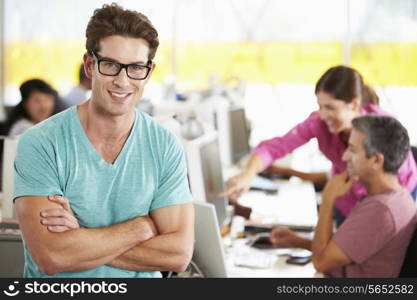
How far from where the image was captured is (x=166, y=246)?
1577 millimetres

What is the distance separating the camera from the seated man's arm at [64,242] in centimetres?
145

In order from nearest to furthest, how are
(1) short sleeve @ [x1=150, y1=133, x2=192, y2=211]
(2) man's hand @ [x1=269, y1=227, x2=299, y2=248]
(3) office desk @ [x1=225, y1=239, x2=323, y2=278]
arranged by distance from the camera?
1. (1) short sleeve @ [x1=150, y1=133, x2=192, y2=211]
2. (3) office desk @ [x1=225, y1=239, x2=323, y2=278]
3. (2) man's hand @ [x1=269, y1=227, x2=299, y2=248]

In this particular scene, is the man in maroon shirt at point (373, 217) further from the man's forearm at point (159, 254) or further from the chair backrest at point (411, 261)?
the man's forearm at point (159, 254)

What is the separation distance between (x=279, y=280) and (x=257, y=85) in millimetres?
5318

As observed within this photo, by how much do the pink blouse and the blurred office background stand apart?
3.35 m

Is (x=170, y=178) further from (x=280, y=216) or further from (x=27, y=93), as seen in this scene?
(x=27, y=93)

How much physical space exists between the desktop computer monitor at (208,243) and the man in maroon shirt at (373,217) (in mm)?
424

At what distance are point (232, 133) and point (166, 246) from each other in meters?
2.42

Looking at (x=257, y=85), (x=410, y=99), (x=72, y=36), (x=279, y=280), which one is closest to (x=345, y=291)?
(x=279, y=280)

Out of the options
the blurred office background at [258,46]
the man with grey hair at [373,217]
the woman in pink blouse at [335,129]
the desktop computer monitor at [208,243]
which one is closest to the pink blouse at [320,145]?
the woman in pink blouse at [335,129]

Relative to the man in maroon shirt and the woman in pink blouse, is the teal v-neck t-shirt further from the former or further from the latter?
the woman in pink blouse

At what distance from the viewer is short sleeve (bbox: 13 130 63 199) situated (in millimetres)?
1440

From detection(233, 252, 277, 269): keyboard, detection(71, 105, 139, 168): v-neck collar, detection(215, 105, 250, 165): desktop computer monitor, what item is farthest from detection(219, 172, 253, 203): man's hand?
detection(71, 105, 139, 168): v-neck collar

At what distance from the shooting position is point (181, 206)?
1.61m
